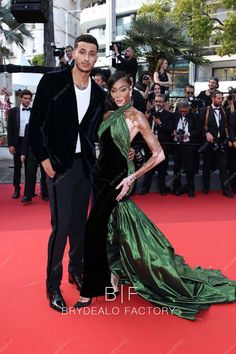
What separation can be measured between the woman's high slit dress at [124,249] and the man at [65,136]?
0.41 feet

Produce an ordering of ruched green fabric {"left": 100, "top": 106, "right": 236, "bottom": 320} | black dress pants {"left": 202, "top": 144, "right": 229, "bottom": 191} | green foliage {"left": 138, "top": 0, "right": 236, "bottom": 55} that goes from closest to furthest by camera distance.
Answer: ruched green fabric {"left": 100, "top": 106, "right": 236, "bottom": 320} → black dress pants {"left": 202, "top": 144, "right": 229, "bottom": 191} → green foliage {"left": 138, "top": 0, "right": 236, "bottom": 55}

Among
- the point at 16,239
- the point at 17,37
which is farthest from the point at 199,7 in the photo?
the point at 16,239

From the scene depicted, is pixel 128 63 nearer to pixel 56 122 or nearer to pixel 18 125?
pixel 18 125

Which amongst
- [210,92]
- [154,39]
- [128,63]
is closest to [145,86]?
[128,63]

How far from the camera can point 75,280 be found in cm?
304

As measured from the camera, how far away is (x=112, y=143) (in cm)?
266

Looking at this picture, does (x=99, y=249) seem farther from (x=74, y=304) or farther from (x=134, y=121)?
(x=134, y=121)

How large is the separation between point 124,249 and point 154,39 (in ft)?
34.1

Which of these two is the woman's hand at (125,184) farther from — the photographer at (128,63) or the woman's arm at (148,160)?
the photographer at (128,63)

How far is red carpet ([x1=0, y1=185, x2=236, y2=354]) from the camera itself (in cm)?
228

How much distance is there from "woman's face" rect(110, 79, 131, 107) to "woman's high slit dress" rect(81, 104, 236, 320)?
0.22 feet

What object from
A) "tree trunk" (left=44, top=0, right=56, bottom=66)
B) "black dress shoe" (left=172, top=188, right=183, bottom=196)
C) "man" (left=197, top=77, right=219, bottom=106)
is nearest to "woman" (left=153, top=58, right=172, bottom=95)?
"man" (left=197, top=77, right=219, bottom=106)

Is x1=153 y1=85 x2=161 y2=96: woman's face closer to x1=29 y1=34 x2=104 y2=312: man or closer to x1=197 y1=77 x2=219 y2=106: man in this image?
x1=197 y1=77 x2=219 y2=106: man

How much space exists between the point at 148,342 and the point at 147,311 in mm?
379
